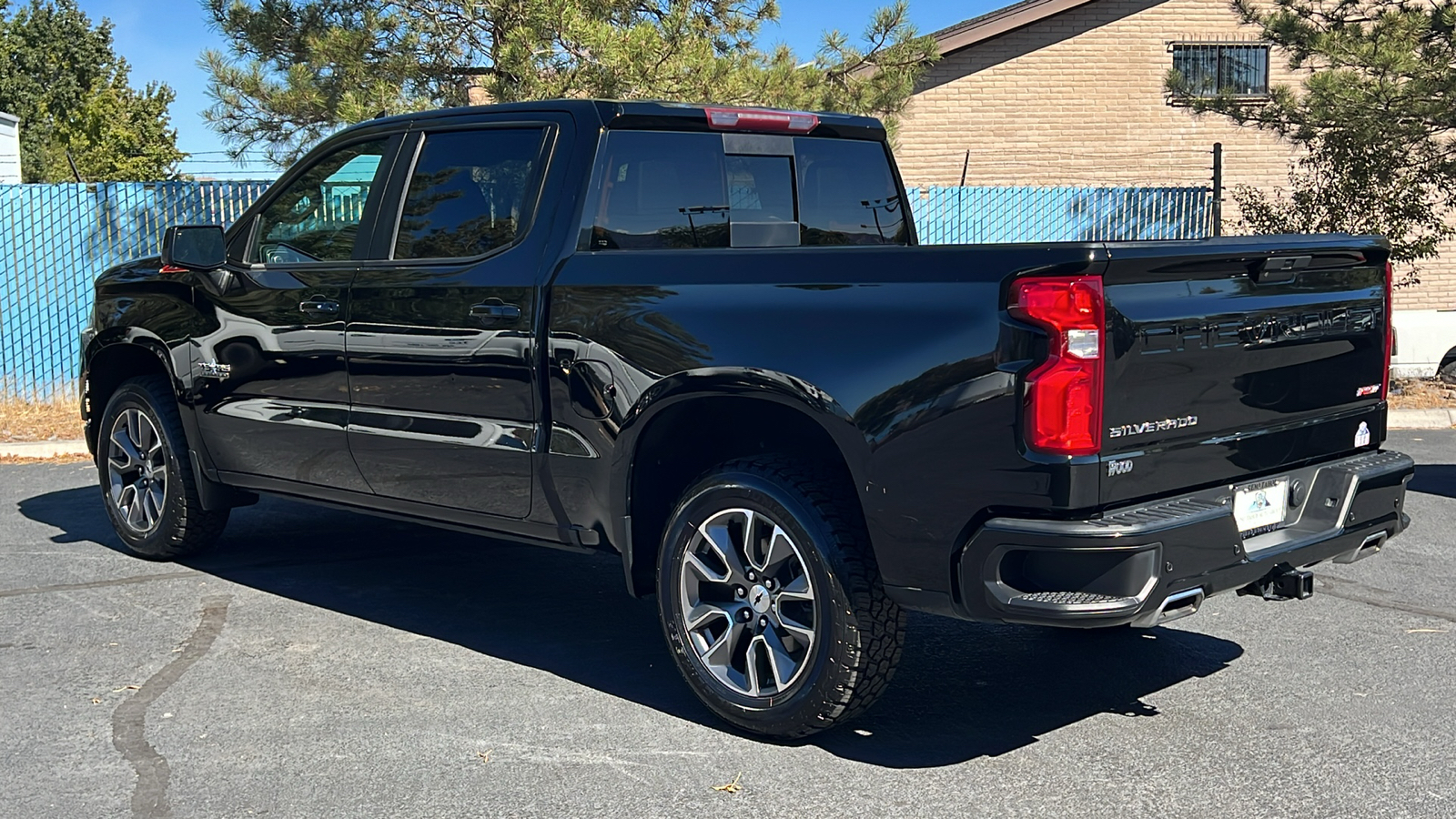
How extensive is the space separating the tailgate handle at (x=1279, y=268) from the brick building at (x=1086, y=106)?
53.4 feet

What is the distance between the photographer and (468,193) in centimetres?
548

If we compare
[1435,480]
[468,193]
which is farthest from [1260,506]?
[1435,480]

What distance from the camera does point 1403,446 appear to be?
1045 centimetres

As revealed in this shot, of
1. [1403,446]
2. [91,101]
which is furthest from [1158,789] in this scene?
[91,101]

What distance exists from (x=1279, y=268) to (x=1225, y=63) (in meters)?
17.9

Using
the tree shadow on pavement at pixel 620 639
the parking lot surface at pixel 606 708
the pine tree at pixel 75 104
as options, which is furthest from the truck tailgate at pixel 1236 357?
the pine tree at pixel 75 104

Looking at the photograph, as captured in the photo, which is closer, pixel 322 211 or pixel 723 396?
pixel 723 396

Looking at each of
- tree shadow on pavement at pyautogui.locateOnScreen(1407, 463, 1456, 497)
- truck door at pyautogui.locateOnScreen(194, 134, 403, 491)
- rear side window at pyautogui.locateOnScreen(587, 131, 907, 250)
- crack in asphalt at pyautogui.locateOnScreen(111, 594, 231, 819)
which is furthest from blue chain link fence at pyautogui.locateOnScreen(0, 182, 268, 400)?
tree shadow on pavement at pyautogui.locateOnScreen(1407, 463, 1456, 497)

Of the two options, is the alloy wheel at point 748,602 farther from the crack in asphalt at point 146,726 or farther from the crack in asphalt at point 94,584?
the crack in asphalt at point 94,584

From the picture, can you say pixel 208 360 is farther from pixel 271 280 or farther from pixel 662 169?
pixel 662 169

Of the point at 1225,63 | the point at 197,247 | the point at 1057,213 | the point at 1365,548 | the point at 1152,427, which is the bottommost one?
the point at 1365,548

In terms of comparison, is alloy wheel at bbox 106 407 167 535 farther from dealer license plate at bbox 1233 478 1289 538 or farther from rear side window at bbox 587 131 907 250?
dealer license plate at bbox 1233 478 1289 538

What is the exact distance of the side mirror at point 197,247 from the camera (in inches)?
→ 241

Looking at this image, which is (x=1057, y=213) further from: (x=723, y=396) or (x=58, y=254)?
(x=723, y=396)
